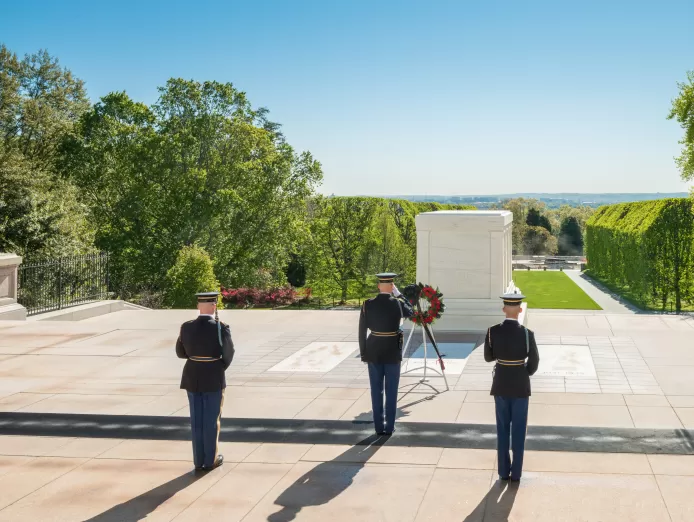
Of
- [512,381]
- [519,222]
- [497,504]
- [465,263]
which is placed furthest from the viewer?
[519,222]

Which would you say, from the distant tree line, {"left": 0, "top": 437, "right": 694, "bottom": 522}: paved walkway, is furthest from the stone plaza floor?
the distant tree line

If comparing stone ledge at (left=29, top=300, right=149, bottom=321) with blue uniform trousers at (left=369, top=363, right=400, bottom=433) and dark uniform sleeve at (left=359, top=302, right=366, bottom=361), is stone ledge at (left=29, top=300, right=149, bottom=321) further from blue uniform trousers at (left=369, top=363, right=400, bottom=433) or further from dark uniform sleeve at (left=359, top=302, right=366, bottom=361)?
blue uniform trousers at (left=369, top=363, right=400, bottom=433)

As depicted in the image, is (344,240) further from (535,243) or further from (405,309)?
(535,243)

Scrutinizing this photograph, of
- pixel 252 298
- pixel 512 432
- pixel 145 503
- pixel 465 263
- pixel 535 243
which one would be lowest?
pixel 252 298

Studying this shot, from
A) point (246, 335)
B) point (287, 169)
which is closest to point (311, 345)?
point (246, 335)

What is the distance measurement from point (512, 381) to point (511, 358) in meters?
0.20

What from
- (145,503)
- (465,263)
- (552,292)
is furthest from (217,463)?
(552,292)

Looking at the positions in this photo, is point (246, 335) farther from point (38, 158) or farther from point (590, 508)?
point (38, 158)

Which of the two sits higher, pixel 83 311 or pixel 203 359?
pixel 203 359

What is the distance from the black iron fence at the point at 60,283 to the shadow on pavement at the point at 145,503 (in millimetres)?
12948

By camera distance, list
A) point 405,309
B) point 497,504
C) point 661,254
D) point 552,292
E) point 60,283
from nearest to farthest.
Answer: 1. point 497,504
2. point 405,309
3. point 60,283
4. point 661,254
5. point 552,292

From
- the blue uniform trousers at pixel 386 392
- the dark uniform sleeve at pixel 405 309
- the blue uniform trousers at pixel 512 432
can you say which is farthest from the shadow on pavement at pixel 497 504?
the dark uniform sleeve at pixel 405 309

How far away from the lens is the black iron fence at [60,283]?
60.5ft

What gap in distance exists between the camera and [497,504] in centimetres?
577
